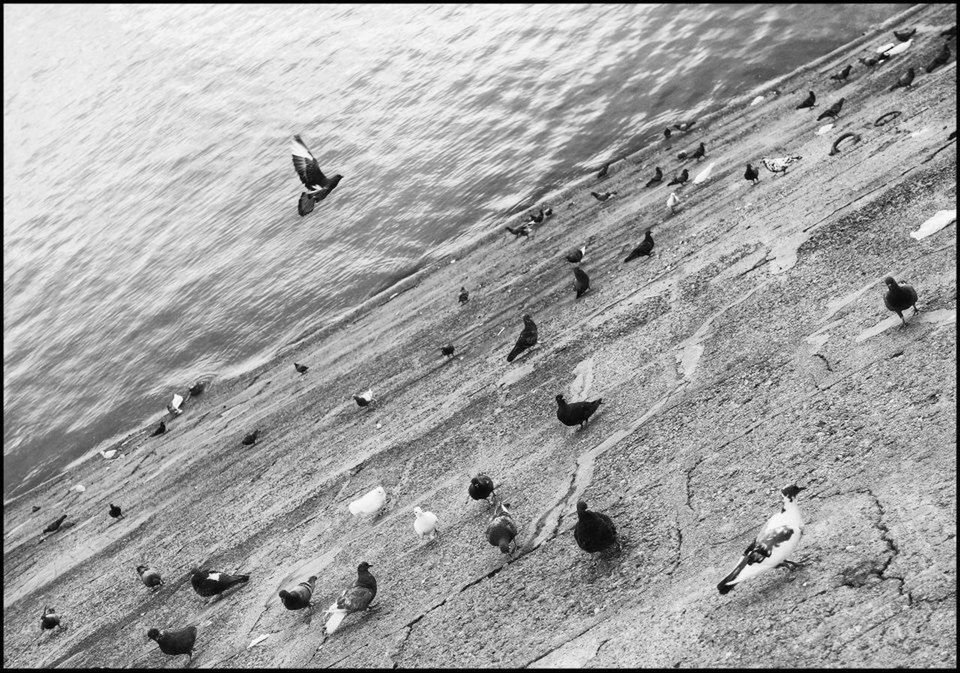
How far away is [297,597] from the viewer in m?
9.58

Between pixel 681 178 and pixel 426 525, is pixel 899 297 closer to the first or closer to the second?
pixel 426 525

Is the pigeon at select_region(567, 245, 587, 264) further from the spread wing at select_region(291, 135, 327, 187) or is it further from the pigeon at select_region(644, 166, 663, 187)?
the spread wing at select_region(291, 135, 327, 187)

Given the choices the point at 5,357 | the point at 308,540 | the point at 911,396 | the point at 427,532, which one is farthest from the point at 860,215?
the point at 5,357

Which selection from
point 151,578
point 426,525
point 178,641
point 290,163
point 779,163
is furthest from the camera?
point 290,163

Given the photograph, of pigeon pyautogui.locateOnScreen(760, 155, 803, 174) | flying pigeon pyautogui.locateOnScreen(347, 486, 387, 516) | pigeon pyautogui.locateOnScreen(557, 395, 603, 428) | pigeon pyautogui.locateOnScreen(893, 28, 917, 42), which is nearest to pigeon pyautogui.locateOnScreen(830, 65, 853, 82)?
pigeon pyautogui.locateOnScreen(893, 28, 917, 42)

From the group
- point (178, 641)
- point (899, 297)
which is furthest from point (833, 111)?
point (178, 641)

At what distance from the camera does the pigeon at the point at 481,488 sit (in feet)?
32.3

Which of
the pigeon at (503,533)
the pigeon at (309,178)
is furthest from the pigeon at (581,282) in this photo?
the pigeon at (503,533)

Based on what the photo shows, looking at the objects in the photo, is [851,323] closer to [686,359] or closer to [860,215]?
[686,359]

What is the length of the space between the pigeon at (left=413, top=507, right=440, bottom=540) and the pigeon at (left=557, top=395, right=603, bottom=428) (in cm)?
217

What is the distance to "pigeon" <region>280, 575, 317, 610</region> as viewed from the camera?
31.4 ft

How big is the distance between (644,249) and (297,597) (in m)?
8.85

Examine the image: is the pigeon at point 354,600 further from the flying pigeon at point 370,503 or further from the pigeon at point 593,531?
the pigeon at point 593,531

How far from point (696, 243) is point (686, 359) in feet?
12.8
